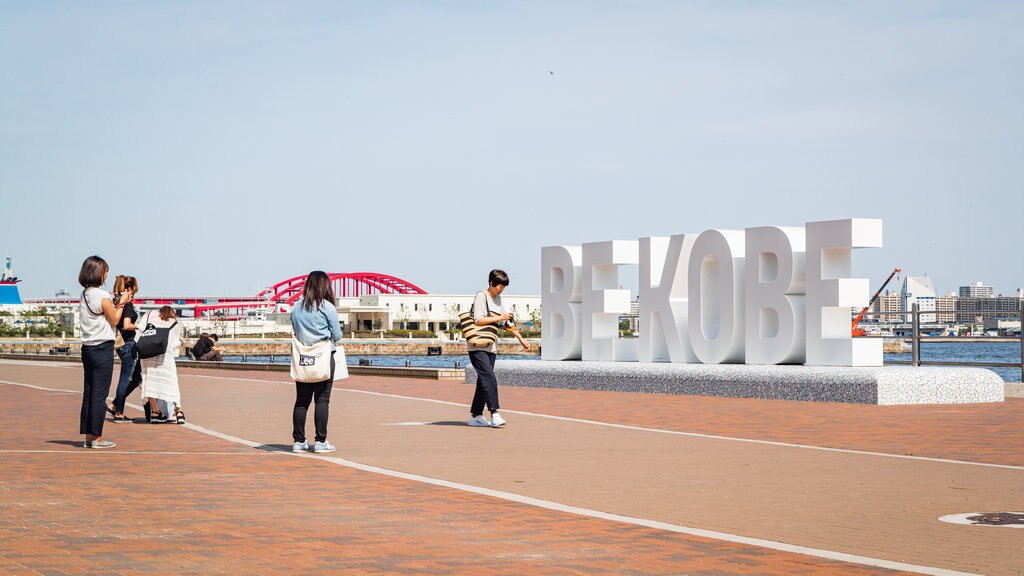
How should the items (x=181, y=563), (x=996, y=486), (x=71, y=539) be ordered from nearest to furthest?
(x=181, y=563)
(x=71, y=539)
(x=996, y=486)

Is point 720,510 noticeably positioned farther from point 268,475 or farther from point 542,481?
point 268,475

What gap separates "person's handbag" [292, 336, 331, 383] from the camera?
1089 cm

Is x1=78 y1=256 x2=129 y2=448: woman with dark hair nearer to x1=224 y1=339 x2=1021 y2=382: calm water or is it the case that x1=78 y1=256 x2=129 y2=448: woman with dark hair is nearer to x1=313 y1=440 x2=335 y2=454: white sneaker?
x1=313 y1=440 x2=335 y2=454: white sneaker

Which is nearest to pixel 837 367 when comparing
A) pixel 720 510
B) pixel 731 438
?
pixel 731 438

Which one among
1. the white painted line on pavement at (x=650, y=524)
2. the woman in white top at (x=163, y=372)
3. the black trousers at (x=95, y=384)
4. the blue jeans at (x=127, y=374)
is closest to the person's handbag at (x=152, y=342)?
the woman in white top at (x=163, y=372)

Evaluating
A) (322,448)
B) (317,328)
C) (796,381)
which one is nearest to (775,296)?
(796,381)

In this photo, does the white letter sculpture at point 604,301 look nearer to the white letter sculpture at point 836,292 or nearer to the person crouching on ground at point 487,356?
the white letter sculpture at point 836,292

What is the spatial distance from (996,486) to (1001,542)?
2.40m

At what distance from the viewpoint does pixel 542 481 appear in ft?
29.2

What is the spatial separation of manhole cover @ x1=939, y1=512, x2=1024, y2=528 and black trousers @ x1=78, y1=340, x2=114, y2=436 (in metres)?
7.39

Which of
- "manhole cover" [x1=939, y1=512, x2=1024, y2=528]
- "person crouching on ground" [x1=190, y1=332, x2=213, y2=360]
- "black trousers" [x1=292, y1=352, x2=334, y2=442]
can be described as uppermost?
"person crouching on ground" [x1=190, y1=332, x2=213, y2=360]

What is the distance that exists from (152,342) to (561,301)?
10.5 m

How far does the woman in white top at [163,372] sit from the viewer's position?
14016 mm

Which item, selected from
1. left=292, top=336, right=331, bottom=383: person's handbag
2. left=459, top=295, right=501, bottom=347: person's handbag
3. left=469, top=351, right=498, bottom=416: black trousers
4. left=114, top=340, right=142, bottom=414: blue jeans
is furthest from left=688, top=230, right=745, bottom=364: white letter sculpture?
left=292, top=336, right=331, bottom=383: person's handbag
